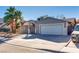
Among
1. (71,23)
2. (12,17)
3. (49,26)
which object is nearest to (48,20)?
(49,26)

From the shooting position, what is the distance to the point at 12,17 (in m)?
7.90

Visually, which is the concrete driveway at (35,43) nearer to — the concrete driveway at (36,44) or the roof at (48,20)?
the concrete driveway at (36,44)

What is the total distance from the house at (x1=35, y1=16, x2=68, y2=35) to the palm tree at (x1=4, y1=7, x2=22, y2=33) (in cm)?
51

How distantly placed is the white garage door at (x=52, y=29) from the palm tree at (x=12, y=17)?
2.11 ft

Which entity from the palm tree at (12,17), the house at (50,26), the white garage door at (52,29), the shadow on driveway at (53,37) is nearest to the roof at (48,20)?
the house at (50,26)

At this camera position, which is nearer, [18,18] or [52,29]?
[18,18]

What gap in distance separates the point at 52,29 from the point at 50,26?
10 cm

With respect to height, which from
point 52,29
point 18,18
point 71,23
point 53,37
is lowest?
point 53,37

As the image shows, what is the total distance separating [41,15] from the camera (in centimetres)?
789

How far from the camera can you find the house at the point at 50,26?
7930mm

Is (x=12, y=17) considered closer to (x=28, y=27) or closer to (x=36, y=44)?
(x=28, y=27)

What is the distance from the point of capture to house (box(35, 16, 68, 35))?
26.0 ft
